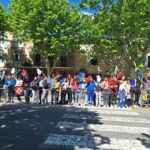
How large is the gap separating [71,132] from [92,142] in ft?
4.33

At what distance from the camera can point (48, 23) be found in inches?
1662

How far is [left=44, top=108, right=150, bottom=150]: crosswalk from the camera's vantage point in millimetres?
8547

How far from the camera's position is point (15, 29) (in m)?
43.2

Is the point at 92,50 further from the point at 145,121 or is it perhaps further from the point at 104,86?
the point at 145,121

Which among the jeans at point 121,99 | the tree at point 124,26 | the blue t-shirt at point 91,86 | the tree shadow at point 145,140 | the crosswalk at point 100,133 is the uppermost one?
the tree at point 124,26

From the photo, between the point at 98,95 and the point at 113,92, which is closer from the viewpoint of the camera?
the point at 98,95

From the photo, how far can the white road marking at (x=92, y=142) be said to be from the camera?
331 inches

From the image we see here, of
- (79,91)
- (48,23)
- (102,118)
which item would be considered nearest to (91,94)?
(79,91)

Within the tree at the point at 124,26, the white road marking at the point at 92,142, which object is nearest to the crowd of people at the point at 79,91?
the white road marking at the point at 92,142

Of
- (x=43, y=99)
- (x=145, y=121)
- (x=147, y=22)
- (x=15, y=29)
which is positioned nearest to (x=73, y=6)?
(x=15, y=29)

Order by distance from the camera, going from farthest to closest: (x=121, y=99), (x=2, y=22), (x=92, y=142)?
(x=2, y=22) → (x=121, y=99) → (x=92, y=142)

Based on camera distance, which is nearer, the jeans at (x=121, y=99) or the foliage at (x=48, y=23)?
the jeans at (x=121, y=99)

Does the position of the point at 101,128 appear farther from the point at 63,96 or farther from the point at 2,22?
the point at 2,22

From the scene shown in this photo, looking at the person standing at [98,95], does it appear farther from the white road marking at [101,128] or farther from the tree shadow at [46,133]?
the white road marking at [101,128]
